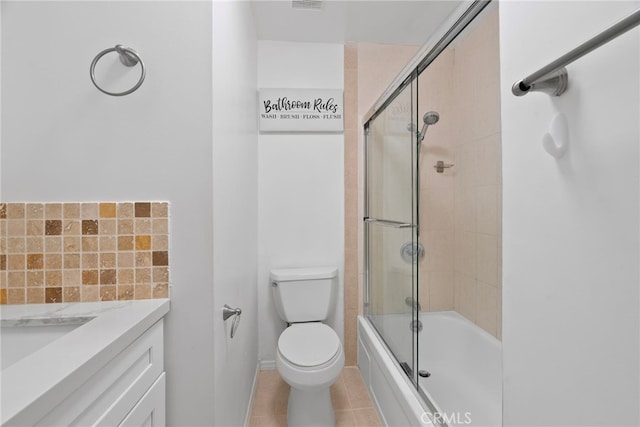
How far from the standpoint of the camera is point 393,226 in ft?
5.66

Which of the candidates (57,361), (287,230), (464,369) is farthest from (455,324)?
(57,361)

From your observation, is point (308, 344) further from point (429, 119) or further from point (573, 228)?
point (429, 119)

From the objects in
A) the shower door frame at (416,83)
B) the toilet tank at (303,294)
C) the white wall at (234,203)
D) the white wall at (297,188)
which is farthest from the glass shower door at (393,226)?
the white wall at (234,203)

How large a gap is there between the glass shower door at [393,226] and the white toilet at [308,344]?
0.98 feet

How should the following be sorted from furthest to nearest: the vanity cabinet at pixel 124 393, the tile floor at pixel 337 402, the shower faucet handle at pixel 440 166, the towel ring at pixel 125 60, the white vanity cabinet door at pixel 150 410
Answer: the shower faucet handle at pixel 440 166 < the tile floor at pixel 337 402 < the towel ring at pixel 125 60 < the white vanity cabinet door at pixel 150 410 < the vanity cabinet at pixel 124 393

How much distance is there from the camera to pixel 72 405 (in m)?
0.55

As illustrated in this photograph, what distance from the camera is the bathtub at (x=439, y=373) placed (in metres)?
1.28

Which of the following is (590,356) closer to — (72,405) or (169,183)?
(72,405)

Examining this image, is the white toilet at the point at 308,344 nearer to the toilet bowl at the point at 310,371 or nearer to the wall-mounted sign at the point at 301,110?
the toilet bowl at the point at 310,371

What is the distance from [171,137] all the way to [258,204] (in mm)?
1186

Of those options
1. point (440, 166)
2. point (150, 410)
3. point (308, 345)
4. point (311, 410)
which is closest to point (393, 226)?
A: point (440, 166)

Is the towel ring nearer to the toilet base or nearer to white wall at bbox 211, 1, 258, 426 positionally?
white wall at bbox 211, 1, 258, 426

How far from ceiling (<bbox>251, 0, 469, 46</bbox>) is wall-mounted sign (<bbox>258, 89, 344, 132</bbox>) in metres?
0.36

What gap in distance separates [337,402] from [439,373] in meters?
0.62
